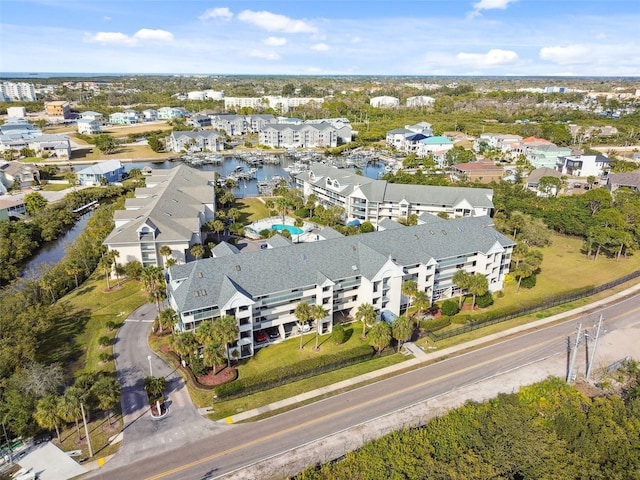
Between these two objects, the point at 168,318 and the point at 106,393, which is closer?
the point at 106,393

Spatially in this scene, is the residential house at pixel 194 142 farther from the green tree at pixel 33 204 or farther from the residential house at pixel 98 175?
the green tree at pixel 33 204

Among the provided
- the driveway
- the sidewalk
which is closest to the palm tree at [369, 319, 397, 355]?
the sidewalk

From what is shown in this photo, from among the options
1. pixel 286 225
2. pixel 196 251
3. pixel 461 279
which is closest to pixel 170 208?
pixel 196 251

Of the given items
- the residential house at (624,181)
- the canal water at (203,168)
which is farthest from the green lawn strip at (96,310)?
the residential house at (624,181)

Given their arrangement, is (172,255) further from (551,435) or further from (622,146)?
(622,146)

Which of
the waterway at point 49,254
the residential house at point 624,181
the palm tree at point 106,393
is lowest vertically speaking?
the waterway at point 49,254

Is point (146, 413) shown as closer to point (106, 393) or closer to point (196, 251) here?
point (106, 393)

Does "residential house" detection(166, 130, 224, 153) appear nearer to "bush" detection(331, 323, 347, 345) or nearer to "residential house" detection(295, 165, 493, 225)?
"residential house" detection(295, 165, 493, 225)
